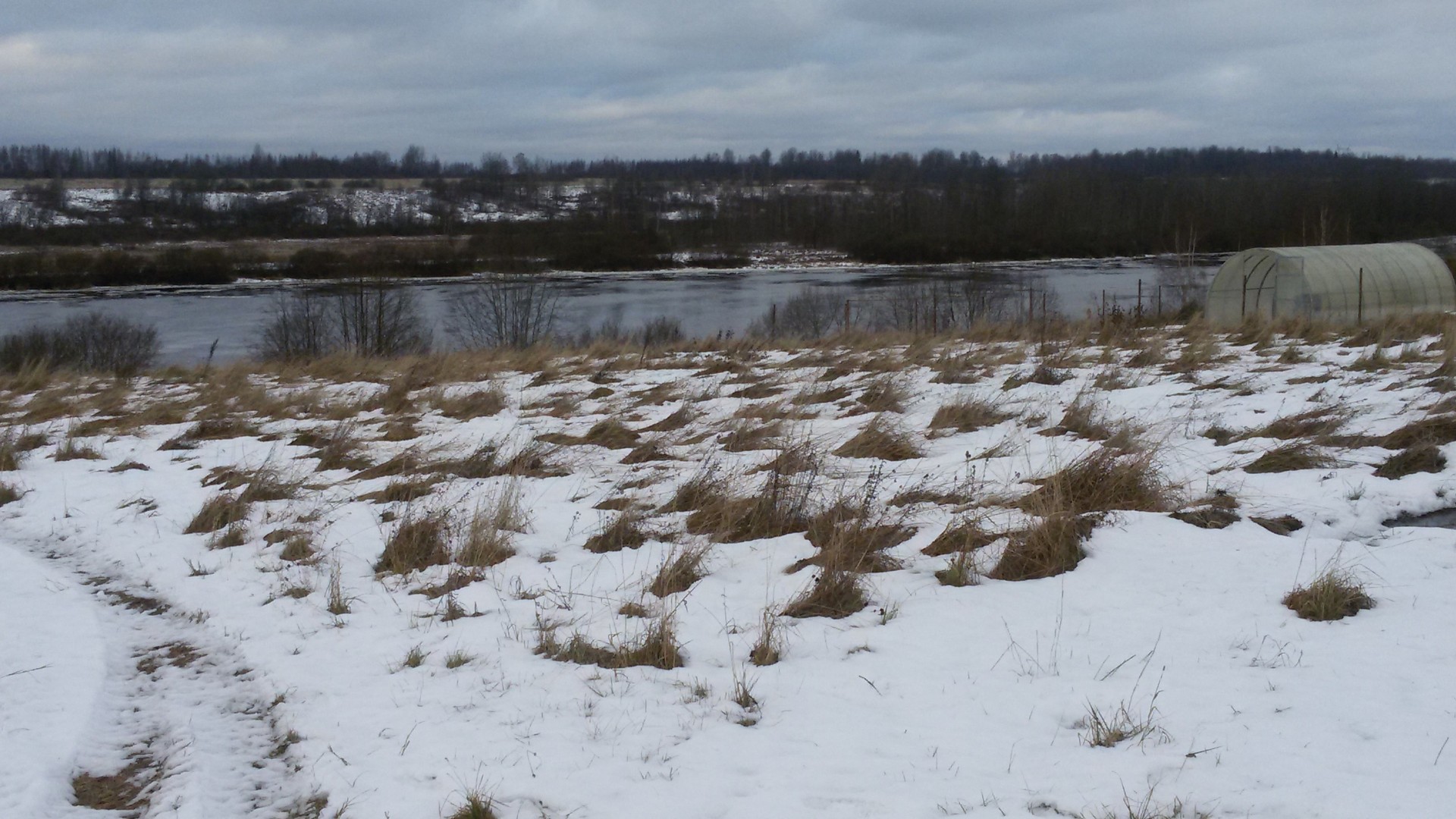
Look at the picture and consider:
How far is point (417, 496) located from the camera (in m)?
7.03

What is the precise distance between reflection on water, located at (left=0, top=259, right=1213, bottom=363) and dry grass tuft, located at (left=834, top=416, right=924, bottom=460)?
89.0ft

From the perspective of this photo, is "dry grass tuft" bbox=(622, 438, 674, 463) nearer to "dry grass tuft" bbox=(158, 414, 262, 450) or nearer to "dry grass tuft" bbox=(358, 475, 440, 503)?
"dry grass tuft" bbox=(358, 475, 440, 503)

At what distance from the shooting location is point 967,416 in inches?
328

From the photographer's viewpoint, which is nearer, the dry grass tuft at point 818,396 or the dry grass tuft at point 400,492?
the dry grass tuft at point 400,492

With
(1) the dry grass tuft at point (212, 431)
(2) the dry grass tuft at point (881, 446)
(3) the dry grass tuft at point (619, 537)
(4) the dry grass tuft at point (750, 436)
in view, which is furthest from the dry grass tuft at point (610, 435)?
(1) the dry grass tuft at point (212, 431)

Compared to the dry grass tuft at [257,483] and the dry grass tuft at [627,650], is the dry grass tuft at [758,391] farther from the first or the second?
the dry grass tuft at [627,650]

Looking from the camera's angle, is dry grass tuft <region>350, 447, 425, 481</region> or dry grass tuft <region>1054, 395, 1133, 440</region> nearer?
dry grass tuft <region>1054, 395, 1133, 440</region>

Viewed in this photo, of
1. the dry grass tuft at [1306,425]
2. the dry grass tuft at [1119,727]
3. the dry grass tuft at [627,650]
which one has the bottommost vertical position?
the dry grass tuft at [627,650]

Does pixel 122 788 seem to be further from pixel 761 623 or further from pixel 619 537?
pixel 619 537

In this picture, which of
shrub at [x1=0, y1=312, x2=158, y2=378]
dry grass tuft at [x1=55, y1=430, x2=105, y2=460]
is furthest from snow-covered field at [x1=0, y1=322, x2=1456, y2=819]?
shrub at [x1=0, y1=312, x2=158, y2=378]

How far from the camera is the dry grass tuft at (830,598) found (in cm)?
467

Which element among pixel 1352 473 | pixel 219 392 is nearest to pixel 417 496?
pixel 1352 473

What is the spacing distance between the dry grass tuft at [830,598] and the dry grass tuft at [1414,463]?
3281 millimetres

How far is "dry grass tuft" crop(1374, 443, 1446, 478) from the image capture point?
5.91m
